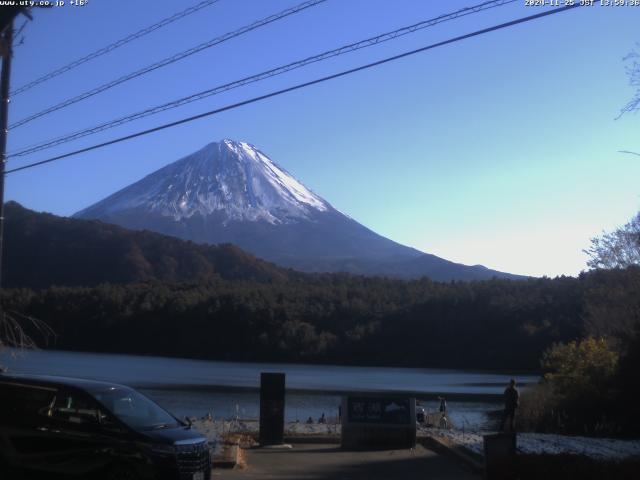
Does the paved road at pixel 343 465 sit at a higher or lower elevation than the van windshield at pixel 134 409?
lower

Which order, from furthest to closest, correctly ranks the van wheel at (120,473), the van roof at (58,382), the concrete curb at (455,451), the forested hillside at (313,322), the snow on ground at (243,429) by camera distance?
the forested hillside at (313,322), the snow on ground at (243,429), the concrete curb at (455,451), the van roof at (58,382), the van wheel at (120,473)

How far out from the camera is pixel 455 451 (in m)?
15.0

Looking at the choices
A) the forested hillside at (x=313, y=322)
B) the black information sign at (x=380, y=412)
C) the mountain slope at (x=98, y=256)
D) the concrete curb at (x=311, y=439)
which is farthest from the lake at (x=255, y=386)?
the mountain slope at (x=98, y=256)

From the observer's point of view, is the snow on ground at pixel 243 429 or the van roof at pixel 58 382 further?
the snow on ground at pixel 243 429

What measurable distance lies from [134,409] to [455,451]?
661 centimetres

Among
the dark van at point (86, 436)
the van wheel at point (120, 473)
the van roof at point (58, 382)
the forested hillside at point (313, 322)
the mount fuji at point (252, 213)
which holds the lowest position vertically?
the van wheel at point (120, 473)

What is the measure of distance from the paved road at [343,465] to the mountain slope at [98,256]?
93382mm

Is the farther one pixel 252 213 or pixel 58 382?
pixel 252 213

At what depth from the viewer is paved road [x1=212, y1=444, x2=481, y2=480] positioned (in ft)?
41.3

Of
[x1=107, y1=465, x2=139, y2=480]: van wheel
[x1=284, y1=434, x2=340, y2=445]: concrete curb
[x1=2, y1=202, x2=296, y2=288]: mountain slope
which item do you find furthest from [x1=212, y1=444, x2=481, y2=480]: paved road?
[x1=2, y1=202, x2=296, y2=288]: mountain slope

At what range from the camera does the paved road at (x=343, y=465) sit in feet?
41.3

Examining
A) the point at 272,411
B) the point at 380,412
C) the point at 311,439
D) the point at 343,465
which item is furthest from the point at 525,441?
the point at 272,411

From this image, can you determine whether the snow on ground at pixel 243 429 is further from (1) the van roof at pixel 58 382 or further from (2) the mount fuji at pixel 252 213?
(2) the mount fuji at pixel 252 213

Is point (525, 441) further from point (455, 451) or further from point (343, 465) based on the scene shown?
point (343, 465)
